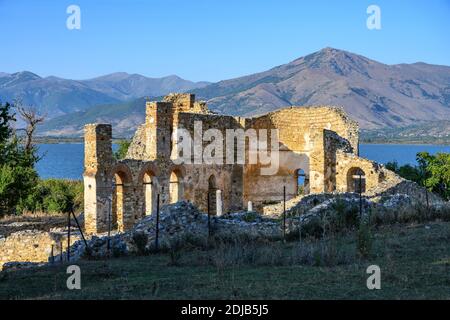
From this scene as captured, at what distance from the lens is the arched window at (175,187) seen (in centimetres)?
2825

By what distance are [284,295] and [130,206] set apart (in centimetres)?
1784

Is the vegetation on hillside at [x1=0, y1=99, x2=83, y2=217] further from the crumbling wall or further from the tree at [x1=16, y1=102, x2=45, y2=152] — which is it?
the crumbling wall

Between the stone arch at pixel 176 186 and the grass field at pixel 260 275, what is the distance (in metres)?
13.8

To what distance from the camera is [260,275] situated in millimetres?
10516

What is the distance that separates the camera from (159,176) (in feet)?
88.6

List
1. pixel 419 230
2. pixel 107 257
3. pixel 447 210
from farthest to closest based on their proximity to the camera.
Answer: pixel 447 210
pixel 419 230
pixel 107 257

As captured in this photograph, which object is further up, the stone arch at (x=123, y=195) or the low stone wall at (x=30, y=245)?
the stone arch at (x=123, y=195)

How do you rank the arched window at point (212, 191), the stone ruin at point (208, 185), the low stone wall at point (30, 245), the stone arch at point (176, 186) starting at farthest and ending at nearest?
1. the arched window at point (212, 191)
2. the stone arch at point (176, 186)
3. the low stone wall at point (30, 245)
4. the stone ruin at point (208, 185)

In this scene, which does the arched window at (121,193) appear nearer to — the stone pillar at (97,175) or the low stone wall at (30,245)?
the stone pillar at (97,175)

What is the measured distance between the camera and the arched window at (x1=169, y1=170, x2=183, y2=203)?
92.7ft
